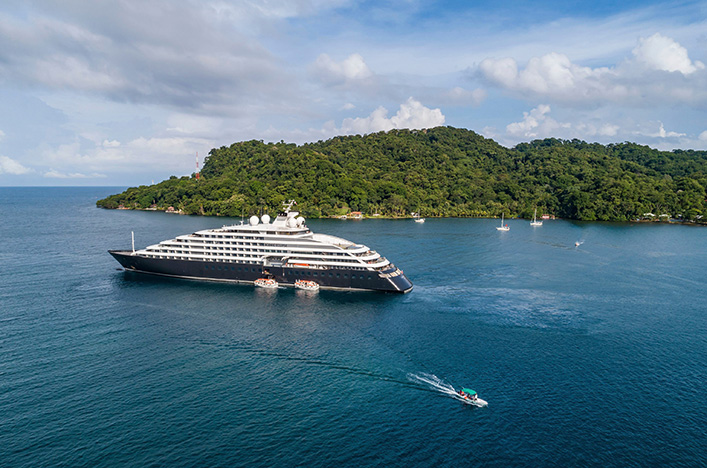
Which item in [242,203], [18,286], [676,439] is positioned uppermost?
[242,203]

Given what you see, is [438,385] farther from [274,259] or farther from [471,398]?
[274,259]

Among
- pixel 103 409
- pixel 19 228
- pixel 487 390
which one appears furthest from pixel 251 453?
pixel 19 228

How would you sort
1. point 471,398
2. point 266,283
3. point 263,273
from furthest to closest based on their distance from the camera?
1. point 263,273
2. point 266,283
3. point 471,398

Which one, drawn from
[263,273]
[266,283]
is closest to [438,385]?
[266,283]

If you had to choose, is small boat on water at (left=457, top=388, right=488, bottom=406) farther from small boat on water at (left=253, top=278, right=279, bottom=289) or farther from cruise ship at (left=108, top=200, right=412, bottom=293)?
small boat on water at (left=253, top=278, right=279, bottom=289)

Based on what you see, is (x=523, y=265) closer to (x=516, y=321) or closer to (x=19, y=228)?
(x=516, y=321)

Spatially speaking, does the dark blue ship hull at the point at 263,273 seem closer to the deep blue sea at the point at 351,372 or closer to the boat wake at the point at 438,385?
the deep blue sea at the point at 351,372

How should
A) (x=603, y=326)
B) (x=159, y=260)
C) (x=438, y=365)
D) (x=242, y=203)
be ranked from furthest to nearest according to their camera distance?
(x=242, y=203)
(x=159, y=260)
(x=603, y=326)
(x=438, y=365)
